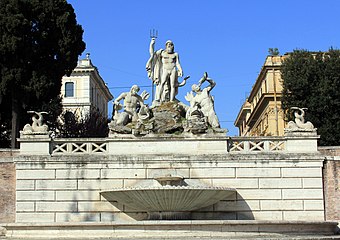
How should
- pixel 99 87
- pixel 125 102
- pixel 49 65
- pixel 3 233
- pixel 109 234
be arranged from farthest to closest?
pixel 99 87, pixel 49 65, pixel 125 102, pixel 3 233, pixel 109 234

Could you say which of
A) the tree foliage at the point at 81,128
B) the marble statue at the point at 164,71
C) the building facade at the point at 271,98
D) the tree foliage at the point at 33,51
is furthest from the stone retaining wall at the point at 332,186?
the building facade at the point at 271,98

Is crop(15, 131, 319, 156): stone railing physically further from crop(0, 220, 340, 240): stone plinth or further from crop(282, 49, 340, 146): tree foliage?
crop(282, 49, 340, 146): tree foliage

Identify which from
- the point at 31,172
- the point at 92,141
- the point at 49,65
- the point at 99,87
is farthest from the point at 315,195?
the point at 99,87

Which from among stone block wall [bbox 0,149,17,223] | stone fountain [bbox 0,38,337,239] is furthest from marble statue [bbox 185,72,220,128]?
stone block wall [bbox 0,149,17,223]

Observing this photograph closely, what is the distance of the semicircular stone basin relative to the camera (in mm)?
22234

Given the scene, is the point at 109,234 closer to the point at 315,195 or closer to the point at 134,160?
the point at 134,160

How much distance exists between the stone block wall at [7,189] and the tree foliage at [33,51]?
694cm

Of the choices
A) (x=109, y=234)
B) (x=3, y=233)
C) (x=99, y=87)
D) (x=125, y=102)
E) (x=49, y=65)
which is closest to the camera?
(x=109, y=234)

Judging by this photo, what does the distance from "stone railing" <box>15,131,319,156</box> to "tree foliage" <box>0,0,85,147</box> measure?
730 cm

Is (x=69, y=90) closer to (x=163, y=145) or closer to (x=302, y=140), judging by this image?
(x=163, y=145)

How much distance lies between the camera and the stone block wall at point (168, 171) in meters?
24.2

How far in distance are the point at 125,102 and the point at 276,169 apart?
6605 millimetres

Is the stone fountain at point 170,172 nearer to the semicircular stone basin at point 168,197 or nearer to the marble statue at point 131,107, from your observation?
the semicircular stone basin at point 168,197

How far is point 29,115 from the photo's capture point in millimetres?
35594
